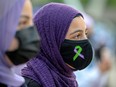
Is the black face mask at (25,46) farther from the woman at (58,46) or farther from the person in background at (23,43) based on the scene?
the woman at (58,46)

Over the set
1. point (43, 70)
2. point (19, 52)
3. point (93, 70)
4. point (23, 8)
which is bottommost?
point (93, 70)

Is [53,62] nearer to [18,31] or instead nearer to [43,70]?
[43,70]

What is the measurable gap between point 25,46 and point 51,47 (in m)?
0.85

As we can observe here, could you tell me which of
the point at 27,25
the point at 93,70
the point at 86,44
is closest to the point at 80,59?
the point at 86,44

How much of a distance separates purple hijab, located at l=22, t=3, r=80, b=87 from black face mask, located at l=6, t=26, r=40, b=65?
79cm

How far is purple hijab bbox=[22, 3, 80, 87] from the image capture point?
468 centimetres

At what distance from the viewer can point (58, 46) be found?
4734 mm

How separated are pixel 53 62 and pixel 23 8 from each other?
0.93 meters

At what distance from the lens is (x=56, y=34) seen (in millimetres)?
4695

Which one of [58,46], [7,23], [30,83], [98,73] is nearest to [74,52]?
[58,46]

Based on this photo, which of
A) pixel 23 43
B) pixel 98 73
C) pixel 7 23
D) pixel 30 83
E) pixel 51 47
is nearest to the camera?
pixel 7 23

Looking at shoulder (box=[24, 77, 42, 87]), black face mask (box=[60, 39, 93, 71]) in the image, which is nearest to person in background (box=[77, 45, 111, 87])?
black face mask (box=[60, 39, 93, 71])

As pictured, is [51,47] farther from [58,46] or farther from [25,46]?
[25,46]

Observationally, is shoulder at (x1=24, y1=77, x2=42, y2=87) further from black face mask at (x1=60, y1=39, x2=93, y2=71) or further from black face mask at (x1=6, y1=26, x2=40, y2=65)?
black face mask at (x1=6, y1=26, x2=40, y2=65)
